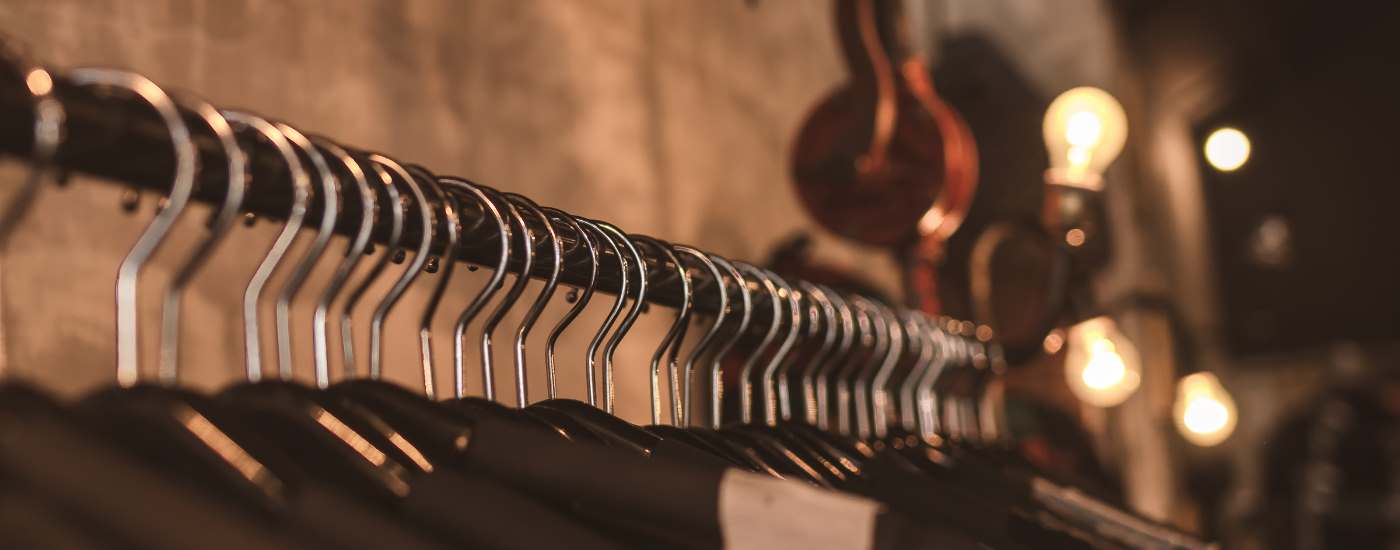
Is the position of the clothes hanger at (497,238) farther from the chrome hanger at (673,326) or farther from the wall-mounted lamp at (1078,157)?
the wall-mounted lamp at (1078,157)

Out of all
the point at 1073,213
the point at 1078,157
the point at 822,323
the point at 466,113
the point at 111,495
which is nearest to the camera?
the point at 111,495

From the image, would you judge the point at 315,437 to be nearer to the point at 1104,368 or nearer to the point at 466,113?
the point at 466,113

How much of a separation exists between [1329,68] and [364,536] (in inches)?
290

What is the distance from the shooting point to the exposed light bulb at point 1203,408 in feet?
10.5

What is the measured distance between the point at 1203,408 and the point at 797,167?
1829 millimetres

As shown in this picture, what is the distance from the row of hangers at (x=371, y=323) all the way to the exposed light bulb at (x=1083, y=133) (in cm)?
111

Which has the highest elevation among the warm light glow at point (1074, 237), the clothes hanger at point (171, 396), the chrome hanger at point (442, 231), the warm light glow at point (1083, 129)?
the warm light glow at point (1083, 129)

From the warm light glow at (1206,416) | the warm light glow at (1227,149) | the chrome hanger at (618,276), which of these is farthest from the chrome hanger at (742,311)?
the warm light glow at (1227,149)

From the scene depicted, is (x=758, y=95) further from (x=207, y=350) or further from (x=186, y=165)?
(x=186, y=165)

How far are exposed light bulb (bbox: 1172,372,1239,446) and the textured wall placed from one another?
47.9 inches

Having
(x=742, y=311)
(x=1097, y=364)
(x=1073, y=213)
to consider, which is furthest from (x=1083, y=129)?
(x=742, y=311)

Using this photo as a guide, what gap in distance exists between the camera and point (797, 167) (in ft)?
6.75

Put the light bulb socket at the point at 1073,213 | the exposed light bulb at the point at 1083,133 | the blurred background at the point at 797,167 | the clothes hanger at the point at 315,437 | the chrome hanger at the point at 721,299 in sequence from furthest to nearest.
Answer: the exposed light bulb at the point at 1083,133, the light bulb socket at the point at 1073,213, the blurred background at the point at 797,167, the chrome hanger at the point at 721,299, the clothes hanger at the point at 315,437

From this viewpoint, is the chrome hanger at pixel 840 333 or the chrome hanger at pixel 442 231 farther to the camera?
the chrome hanger at pixel 840 333
